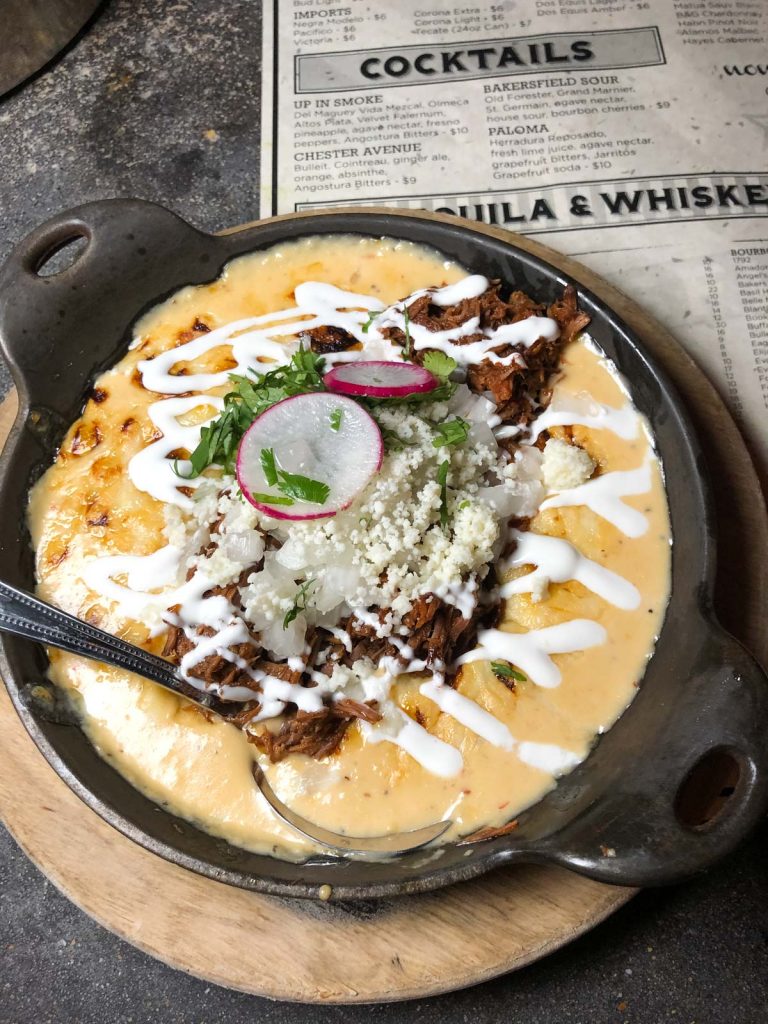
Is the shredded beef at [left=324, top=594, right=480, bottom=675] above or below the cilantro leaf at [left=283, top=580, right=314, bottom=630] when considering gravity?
below

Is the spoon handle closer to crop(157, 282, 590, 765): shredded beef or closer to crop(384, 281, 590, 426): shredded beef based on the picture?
crop(157, 282, 590, 765): shredded beef

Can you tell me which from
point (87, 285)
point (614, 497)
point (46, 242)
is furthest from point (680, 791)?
point (46, 242)

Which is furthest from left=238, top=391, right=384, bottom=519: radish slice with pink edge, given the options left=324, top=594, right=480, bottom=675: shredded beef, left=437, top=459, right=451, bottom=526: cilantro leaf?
left=324, top=594, right=480, bottom=675: shredded beef

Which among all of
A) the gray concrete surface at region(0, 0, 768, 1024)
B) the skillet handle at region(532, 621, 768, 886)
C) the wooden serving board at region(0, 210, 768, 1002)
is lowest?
the gray concrete surface at region(0, 0, 768, 1024)

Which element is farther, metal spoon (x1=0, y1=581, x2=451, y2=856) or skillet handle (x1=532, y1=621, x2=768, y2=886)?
metal spoon (x1=0, y1=581, x2=451, y2=856)

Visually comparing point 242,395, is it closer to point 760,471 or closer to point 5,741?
point 5,741

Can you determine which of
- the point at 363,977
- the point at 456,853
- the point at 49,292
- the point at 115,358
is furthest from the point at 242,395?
the point at 363,977
